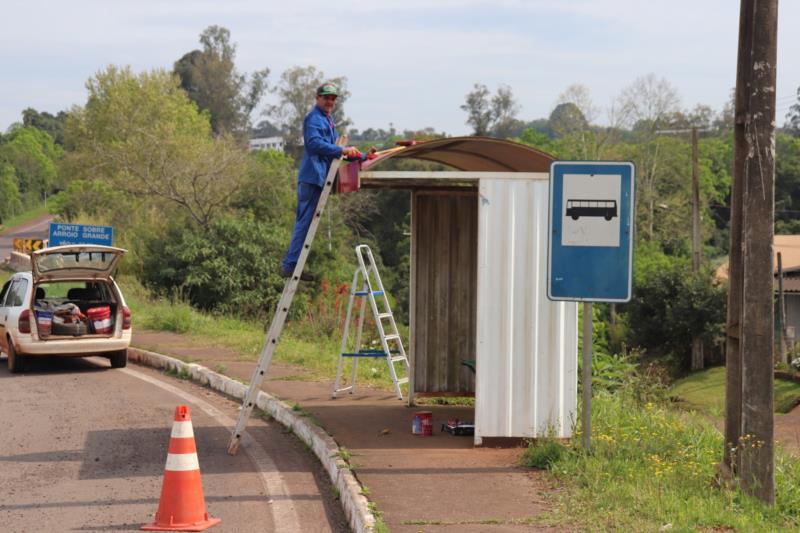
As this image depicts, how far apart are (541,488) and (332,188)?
3.49 metres

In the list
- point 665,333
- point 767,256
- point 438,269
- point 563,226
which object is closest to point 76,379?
point 438,269

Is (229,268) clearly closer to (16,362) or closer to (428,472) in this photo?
(16,362)

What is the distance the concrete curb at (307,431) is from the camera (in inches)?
281

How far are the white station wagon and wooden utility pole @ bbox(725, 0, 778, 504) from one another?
1098 cm

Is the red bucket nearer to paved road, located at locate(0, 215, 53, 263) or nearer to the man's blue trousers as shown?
the man's blue trousers

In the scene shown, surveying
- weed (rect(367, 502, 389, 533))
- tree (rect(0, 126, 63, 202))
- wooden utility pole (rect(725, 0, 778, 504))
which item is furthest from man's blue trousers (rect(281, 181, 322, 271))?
tree (rect(0, 126, 63, 202))

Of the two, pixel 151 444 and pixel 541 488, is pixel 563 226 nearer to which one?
pixel 541 488

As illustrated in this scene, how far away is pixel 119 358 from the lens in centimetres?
1652

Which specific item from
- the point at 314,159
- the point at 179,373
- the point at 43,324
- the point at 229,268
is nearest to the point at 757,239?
the point at 314,159

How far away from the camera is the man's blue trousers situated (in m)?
9.39

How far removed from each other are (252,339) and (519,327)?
10.2 metres

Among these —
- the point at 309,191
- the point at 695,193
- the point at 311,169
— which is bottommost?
the point at 309,191

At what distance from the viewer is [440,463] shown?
8.62 m

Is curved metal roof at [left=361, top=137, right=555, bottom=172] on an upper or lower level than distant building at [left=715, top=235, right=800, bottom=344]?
upper
